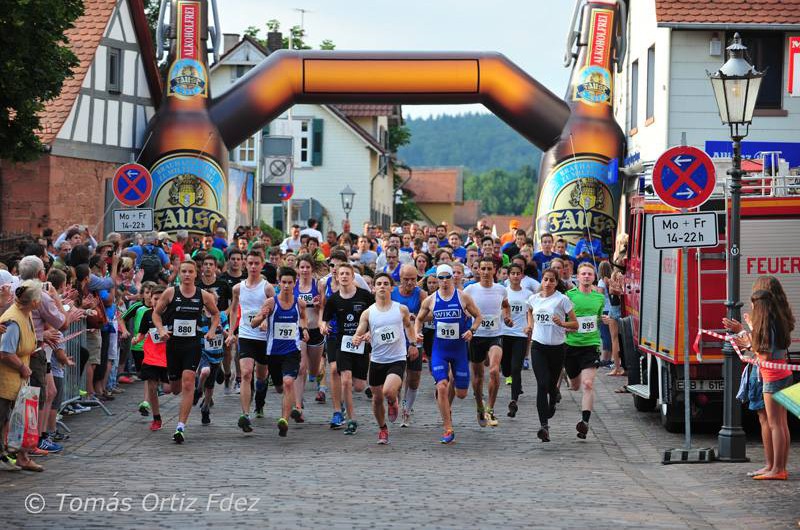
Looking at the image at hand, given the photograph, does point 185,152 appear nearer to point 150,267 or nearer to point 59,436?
point 150,267

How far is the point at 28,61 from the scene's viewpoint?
21.9 meters

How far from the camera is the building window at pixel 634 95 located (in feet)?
107

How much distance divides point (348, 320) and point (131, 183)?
586 centimetres

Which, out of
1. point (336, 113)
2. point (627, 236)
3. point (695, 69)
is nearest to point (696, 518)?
point (627, 236)

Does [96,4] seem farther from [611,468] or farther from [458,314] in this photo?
[611,468]

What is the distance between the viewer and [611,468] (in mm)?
13422

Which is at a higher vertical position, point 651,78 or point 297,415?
point 651,78

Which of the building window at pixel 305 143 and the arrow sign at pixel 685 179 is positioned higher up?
the building window at pixel 305 143

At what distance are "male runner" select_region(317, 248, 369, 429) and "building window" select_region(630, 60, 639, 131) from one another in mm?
16064

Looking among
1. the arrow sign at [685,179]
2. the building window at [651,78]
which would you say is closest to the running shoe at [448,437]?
the arrow sign at [685,179]

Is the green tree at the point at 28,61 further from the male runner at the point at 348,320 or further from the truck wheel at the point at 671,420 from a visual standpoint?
the truck wheel at the point at 671,420

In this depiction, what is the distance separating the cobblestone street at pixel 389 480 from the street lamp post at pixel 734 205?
322 millimetres

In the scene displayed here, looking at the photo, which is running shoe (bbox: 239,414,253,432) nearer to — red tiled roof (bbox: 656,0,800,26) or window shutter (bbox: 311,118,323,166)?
red tiled roof (bbox: 656,0,800,26)

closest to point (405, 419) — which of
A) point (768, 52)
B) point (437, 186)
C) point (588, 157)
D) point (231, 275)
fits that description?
point (231, 275)
